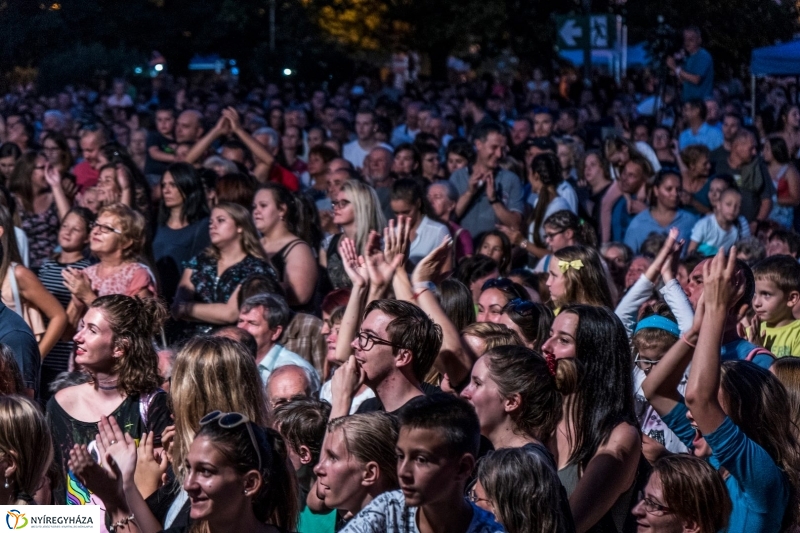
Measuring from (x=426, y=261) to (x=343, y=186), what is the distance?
7.48 ft

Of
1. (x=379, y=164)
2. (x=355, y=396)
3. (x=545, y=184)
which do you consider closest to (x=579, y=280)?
(x=355, y=396)

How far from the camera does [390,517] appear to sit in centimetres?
326

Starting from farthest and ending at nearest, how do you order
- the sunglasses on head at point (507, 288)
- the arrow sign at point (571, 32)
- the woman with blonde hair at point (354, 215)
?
the arrow sign at point (571, 32) < the woman with blonde hair at point (354, 215) < the sunglasses on head at point (507, 288)

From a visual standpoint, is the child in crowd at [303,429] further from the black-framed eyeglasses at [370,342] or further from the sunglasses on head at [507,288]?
the sunglasses on head at [507,288]

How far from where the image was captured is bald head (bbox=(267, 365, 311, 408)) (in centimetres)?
519

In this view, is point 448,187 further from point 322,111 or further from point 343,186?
point 322,111

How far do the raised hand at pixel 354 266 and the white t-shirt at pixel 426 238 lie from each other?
2.30 m

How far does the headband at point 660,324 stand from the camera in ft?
17.7

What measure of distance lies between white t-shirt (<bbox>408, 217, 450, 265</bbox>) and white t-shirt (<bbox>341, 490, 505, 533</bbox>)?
4.75m

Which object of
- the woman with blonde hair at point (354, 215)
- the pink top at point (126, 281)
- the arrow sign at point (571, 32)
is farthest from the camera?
the arrow sign at point (571, 32)

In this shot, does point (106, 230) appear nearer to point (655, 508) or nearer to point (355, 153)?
point (655, 508)

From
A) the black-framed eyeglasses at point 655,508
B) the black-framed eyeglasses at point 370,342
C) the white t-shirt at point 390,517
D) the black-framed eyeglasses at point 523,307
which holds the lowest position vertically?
the black-framed eyeglasses at point 655,508

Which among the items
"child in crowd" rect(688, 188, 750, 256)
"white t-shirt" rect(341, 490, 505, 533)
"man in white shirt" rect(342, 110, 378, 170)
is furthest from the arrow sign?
"white t-shirt" rect(341, 490, 505, 533)

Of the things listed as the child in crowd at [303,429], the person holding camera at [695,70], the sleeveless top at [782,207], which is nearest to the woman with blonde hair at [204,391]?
the child in crowd at [303,429]
